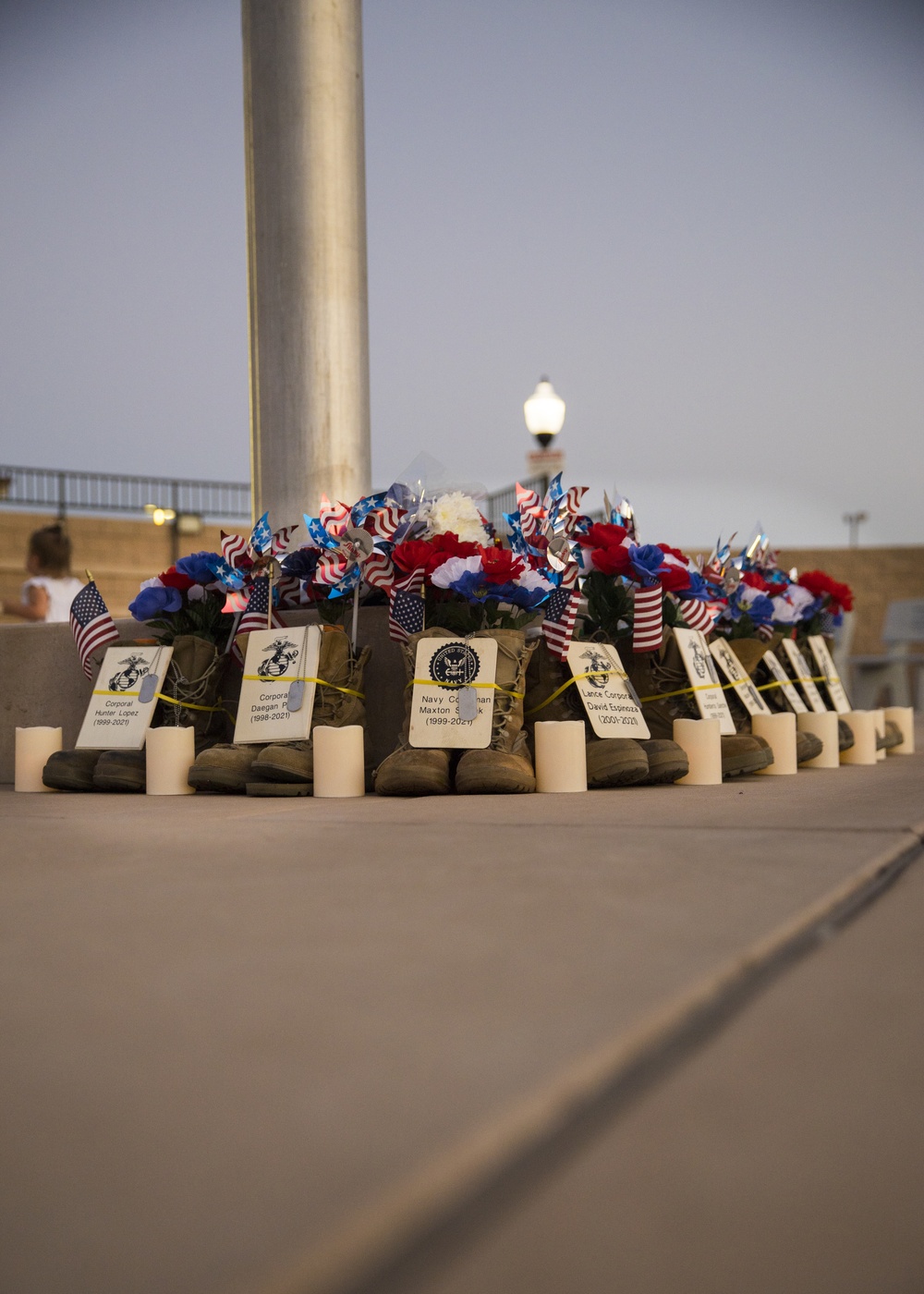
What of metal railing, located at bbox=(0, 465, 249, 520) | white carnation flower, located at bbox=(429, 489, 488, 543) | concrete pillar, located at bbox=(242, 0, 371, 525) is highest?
metal railing, located at bbox=(0, 465, 249, 520)

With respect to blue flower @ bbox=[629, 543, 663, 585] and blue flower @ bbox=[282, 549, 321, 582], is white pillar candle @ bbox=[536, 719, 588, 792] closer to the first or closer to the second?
blue flower @ bbox=[629, 543, 663, 585]

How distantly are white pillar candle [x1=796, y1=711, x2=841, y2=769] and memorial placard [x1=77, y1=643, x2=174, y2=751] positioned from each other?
1.95 metres

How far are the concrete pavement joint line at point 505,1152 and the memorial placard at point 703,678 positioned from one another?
2037 mm

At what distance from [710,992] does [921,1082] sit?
0.17 m

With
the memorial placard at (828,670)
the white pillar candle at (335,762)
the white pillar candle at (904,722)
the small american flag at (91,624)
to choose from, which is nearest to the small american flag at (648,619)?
the white pillar candle at (335,762)

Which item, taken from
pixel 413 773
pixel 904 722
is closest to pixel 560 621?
pixel 413 773

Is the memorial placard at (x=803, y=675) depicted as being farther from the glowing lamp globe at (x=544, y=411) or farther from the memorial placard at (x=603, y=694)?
the glowing lamp globe at (x=544, y=411)

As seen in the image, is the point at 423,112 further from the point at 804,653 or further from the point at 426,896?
the point at 426,896

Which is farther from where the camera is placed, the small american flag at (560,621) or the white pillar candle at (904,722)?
the white pillar candle at (904,722)

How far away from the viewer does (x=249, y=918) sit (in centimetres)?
102

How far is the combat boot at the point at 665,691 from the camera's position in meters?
2.83

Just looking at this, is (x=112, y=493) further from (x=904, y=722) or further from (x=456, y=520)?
(x=456, y=520)

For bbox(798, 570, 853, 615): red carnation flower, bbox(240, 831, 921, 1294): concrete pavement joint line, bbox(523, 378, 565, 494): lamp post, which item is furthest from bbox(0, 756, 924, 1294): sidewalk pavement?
bbox(523, 378, 565, 494): lamp post

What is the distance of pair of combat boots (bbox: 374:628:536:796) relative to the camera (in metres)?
2.26
